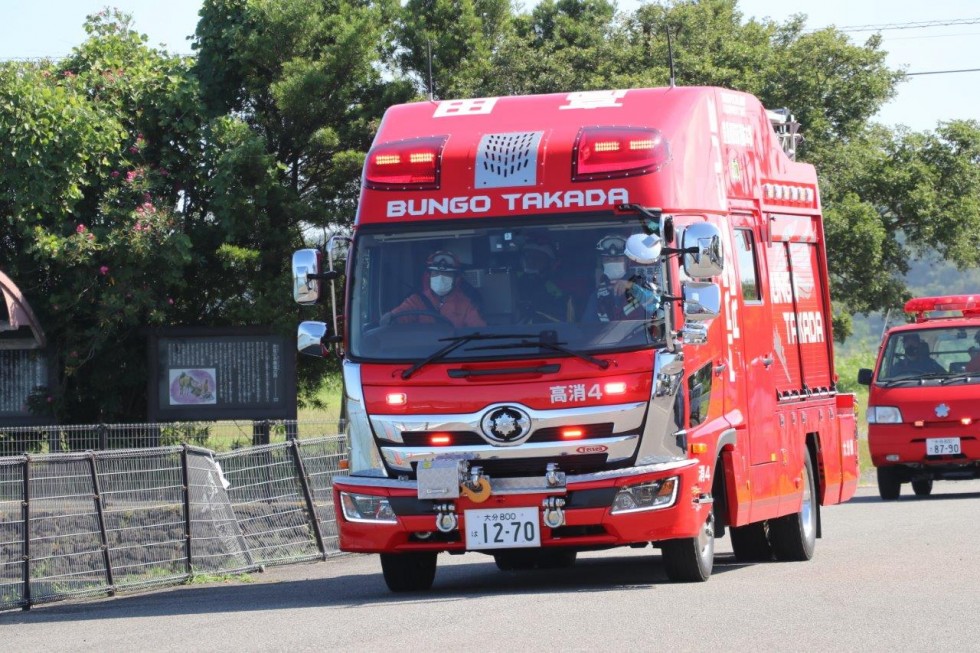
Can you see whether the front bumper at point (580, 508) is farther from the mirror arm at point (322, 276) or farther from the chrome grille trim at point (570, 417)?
the mirror arm at point (322, 276)

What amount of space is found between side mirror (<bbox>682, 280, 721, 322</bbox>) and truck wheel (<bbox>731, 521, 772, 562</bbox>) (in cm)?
363

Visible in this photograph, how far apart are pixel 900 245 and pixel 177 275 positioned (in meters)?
18.3

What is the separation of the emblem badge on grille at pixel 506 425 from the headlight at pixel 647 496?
76 cm

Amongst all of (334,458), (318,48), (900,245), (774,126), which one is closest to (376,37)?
(318,48)

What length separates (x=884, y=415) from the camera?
2161 centimetres

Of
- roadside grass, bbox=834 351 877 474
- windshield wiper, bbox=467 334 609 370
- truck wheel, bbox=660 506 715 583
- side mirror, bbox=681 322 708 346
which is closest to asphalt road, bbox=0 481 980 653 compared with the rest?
truck wheel, bbox=660 506 715 583

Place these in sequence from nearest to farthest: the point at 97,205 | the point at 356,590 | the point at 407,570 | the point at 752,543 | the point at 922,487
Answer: the point at 407,570, the point at 356,590, the point at 752,543, the point at 922,487, the point at 97,205

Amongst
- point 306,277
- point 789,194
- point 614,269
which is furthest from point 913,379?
point 306,277

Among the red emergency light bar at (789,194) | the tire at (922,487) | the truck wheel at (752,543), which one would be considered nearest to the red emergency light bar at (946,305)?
the tire at (922,487)

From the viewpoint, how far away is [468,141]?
11.6 meters

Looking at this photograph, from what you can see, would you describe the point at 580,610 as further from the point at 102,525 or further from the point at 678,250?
the point at 102,525

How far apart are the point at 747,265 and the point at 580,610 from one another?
3.66 m

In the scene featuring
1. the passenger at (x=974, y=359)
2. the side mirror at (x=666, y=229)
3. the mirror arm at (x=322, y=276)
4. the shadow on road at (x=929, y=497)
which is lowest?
the shadow on road at (x=929, y=497)

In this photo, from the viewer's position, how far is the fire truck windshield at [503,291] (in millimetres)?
10828
